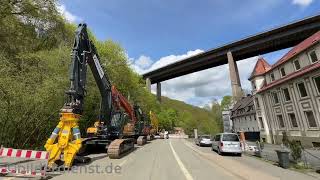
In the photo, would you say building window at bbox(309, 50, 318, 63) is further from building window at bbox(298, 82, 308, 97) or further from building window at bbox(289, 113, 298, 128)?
building window at bbox(289, 113, 298, 128)

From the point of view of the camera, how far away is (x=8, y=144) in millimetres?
17906

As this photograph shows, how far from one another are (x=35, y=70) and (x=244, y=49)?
187 feet

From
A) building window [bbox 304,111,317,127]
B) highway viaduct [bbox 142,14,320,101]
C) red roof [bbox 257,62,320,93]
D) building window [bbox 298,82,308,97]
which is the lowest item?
building window [bbox 304,111,317,127]

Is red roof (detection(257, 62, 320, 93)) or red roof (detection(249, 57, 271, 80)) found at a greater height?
red roof (detection(249, 57, 271, 80))

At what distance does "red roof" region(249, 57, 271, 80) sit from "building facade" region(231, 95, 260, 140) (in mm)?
6942

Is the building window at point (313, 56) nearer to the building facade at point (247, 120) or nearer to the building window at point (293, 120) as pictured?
the building window at point (293, 120)

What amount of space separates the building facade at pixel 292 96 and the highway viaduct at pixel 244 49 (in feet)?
74.9

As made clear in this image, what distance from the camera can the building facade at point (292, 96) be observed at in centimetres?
2742

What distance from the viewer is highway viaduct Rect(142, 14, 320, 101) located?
5797 cm

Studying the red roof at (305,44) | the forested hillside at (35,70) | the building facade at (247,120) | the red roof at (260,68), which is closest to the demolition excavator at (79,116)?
the forested hillside at (35,70)

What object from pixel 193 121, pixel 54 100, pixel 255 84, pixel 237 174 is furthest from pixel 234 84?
pixel 237 174

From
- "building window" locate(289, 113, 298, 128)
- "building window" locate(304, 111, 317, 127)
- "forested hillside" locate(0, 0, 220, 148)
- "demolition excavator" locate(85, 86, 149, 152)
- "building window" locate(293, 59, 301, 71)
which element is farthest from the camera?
"building window" locate(289, 113, 298, 128)

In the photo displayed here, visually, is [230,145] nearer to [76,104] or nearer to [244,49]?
[76,104]

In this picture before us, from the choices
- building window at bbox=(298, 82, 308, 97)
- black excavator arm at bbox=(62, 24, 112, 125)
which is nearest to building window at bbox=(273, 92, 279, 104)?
building window at bbox=(298, 82, 308, 97)
